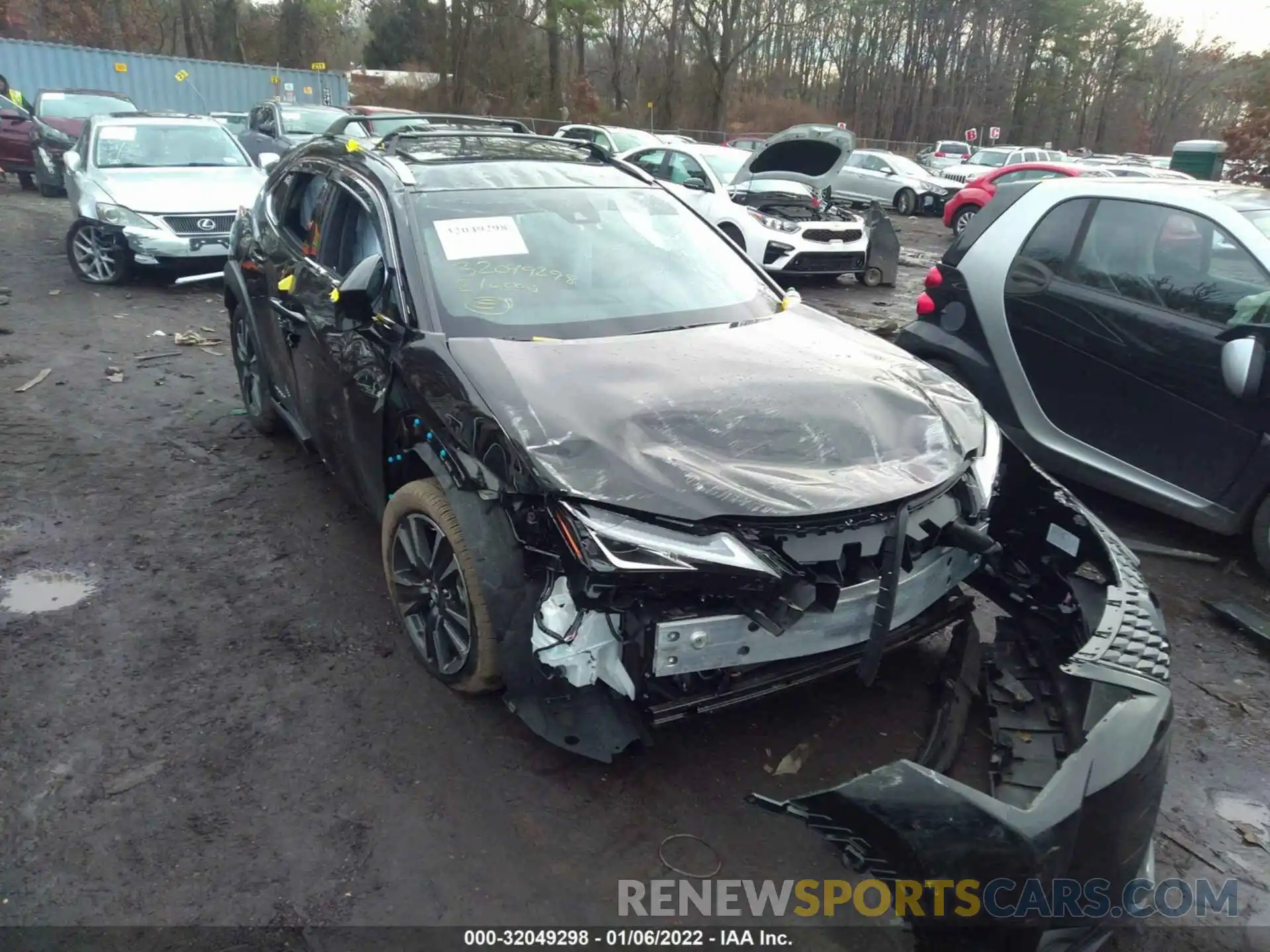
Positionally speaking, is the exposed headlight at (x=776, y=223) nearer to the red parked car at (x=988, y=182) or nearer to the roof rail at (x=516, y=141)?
the red parked car at (x=988, y=182)

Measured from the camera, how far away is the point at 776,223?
11.2 meters

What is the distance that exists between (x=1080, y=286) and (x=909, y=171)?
19853mm

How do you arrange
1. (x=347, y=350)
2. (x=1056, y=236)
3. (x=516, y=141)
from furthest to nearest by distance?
(x=1056, y=236), (x=516, y=141), (x=347, y=350)

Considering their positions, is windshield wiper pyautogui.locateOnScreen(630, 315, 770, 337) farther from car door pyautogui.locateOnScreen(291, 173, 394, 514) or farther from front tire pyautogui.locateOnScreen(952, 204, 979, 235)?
front tire pyautogui.locateOnScreen(952, 204, 979, 235)


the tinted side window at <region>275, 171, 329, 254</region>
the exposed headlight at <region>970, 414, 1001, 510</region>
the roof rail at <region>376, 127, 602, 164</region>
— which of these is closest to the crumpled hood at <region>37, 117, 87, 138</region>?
the tinted side window at <region>275, 171, 329, 254</region>

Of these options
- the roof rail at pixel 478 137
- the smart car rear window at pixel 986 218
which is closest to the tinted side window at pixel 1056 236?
the smart car rear window at pixel 986 218

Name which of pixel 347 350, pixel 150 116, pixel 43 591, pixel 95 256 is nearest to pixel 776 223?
pixel 150 116

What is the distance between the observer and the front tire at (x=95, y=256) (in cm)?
945

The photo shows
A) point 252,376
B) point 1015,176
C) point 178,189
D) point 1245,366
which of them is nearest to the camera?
point 1245,366

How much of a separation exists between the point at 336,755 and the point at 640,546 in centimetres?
137

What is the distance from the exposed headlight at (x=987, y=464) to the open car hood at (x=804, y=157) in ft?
28.9

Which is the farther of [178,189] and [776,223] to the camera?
[776,223]

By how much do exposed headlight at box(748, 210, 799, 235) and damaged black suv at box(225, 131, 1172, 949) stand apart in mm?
7464

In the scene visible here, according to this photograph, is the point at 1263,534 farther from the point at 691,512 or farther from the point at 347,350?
the point at 347,350
